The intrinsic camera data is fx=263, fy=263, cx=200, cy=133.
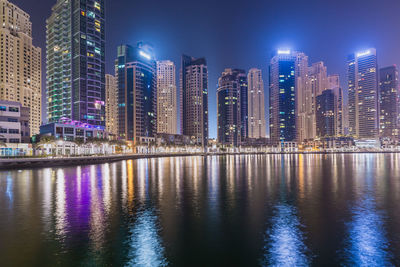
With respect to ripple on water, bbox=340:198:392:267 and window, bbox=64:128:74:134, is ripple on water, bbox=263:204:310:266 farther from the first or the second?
window, bbox=64:128:74:134

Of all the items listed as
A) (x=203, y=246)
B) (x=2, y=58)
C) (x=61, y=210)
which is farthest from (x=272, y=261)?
(x=2, y=58)

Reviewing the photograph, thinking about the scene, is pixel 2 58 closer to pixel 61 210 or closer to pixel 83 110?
pixel 83 110

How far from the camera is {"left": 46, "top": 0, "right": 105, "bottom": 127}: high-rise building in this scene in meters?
183

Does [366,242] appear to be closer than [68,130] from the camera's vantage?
Yes

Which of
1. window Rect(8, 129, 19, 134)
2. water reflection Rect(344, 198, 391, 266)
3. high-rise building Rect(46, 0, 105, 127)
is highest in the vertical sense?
high-rise building Rect(46, 0, 105, 127)

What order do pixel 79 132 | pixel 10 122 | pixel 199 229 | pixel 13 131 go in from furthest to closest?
pixel 79 132
pixel 13 131
pixel 10 122
pixel 199 229

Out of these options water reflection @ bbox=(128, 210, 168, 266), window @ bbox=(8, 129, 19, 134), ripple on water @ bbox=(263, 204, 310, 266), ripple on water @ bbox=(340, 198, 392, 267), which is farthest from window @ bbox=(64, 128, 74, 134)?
ripple on water @ bbox=(340, 198, 392, 267)

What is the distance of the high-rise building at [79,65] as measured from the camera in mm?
183125

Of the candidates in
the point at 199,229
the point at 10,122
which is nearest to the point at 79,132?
the point at 10,122

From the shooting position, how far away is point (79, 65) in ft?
597

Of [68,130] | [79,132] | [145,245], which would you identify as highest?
[68,130]

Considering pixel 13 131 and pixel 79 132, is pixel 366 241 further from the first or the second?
pixel 79 132

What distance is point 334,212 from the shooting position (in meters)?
24.5

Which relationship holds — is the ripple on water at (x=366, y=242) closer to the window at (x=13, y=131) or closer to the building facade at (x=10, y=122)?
the building facade at (x=10, y=122)
